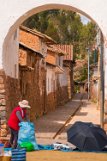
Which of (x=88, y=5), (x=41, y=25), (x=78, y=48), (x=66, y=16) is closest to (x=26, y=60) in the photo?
(x=88, y=5)

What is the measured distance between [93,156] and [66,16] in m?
59.0

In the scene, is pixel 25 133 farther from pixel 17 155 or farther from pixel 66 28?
pixel 66 28

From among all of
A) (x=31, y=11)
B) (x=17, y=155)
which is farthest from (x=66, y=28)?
(x=17, y=155)

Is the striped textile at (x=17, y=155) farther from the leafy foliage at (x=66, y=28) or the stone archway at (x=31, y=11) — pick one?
the leafy foliage at (x=66, y=28)

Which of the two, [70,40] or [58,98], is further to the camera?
[70,40]

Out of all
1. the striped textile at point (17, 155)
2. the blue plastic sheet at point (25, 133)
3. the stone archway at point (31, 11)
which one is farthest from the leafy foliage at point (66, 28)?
the striped textile at point (17, 155)

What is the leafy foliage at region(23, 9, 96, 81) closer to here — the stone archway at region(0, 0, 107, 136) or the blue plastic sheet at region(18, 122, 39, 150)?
the stone archway at region(0, 0, 107, 136)

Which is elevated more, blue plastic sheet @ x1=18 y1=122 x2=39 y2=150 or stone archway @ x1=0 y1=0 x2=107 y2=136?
stone archway @ x1=0 y1=0 x2=107 y2=136

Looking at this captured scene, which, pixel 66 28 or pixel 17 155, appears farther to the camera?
pixel 66 28

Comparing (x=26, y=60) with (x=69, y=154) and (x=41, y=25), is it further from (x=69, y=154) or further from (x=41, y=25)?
(x=41, y=25)

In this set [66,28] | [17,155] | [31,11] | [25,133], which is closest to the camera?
[17,155]

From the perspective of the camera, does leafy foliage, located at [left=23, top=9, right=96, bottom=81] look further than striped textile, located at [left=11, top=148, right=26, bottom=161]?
Yes

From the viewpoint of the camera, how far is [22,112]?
12883mm

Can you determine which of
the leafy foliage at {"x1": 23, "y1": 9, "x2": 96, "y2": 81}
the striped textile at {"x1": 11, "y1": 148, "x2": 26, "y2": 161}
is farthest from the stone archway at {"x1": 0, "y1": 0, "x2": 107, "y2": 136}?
the leafy foliage at {"x1": 23, "y1": 9, "x2": 96, "y2": 81}
